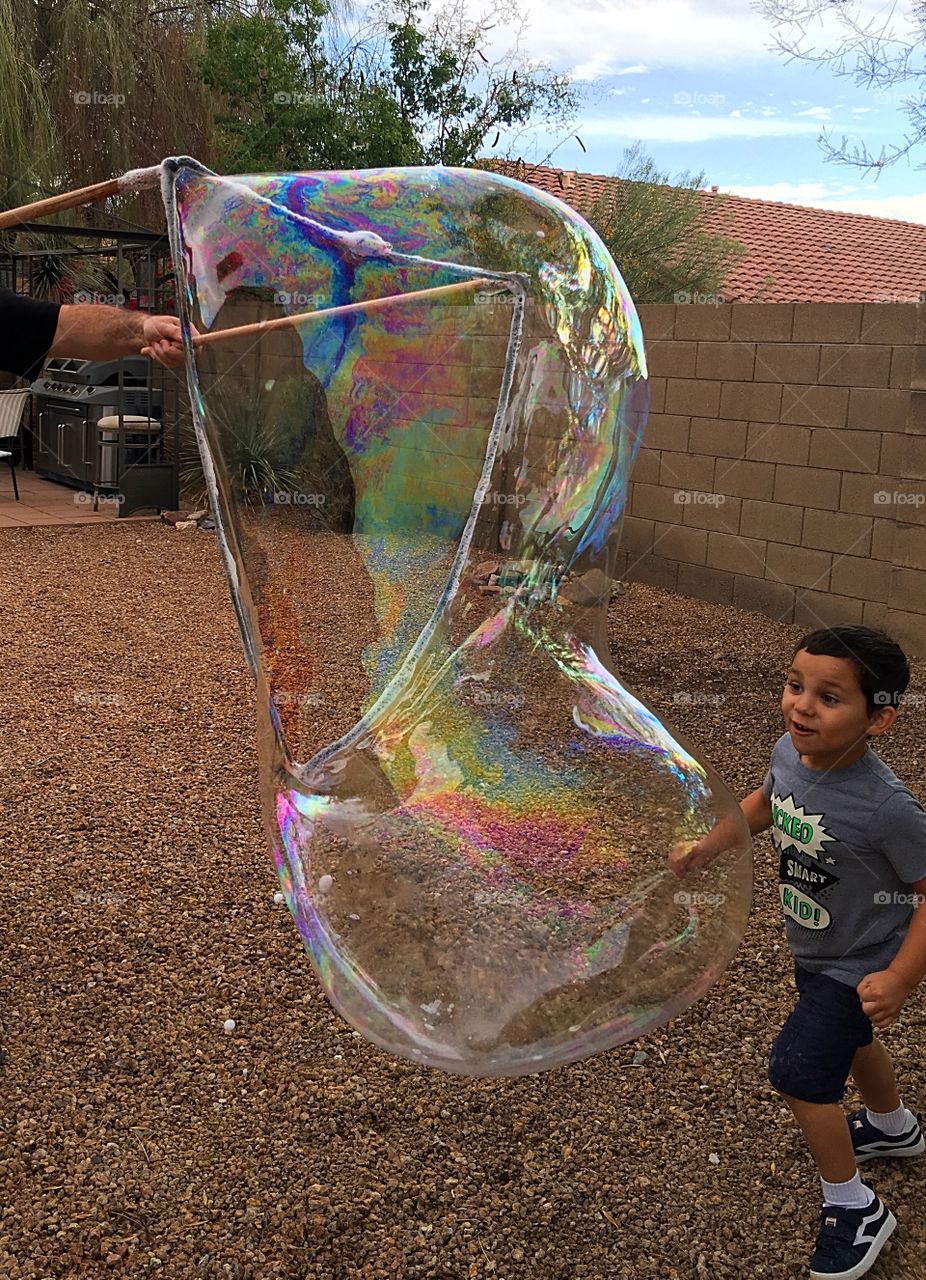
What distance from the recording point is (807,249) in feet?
70.7

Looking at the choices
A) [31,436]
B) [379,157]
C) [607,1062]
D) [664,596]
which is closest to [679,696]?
[664,596]

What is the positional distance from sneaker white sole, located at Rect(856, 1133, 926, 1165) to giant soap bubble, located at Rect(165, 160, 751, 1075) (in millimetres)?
655

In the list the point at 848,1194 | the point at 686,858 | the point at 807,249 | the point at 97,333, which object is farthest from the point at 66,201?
the point at 807,249

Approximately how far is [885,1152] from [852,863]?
0.72 meters

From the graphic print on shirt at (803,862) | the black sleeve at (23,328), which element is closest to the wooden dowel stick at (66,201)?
the black sleeve at (23,328)

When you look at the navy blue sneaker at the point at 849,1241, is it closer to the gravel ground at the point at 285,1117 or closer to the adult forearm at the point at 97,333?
the gravel ground at the point at 285,1117

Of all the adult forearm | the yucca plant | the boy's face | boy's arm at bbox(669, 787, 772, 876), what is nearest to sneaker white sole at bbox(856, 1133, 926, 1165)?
boy's arm at bbox(669, 787, 772, 876)

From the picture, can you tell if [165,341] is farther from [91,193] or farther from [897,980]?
[897,980]

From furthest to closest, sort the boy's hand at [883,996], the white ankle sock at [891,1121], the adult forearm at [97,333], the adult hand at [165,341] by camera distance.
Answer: the adult forearm at [97,333]
the white ankle sock at [891,1121]
the adult hand at [165,341]
the boy's hand at [883,996]

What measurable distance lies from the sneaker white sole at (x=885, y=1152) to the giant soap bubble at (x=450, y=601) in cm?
66

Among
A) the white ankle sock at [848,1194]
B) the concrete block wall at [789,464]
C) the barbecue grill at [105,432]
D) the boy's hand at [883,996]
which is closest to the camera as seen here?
the boy's hand at [883,996]

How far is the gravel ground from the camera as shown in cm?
200

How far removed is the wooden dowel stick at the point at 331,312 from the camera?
191cm

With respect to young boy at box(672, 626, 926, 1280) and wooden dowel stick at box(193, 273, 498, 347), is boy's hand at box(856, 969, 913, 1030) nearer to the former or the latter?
young boy at box(672, 626, 926, 1280)
